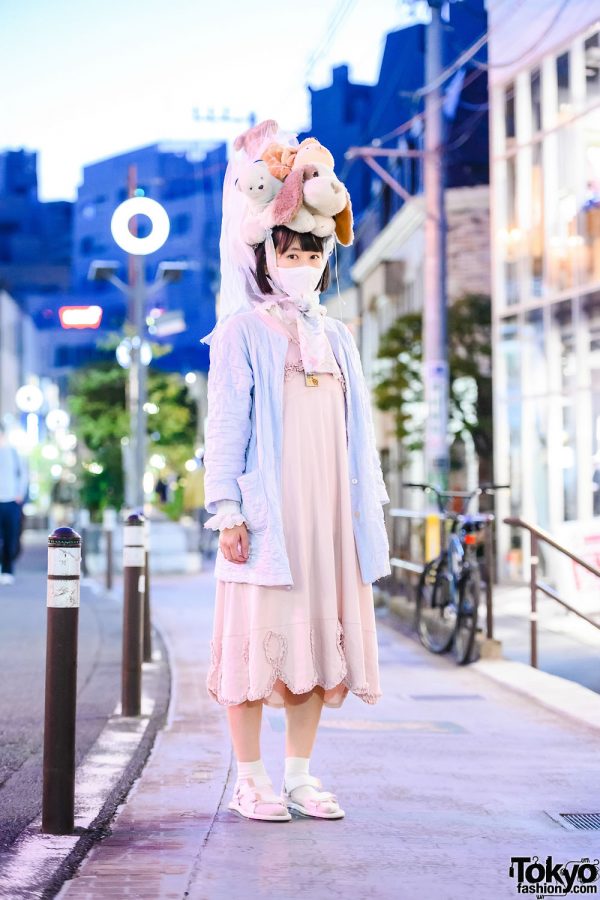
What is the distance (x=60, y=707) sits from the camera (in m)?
4.35

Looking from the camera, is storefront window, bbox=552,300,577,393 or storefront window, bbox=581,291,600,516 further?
storefront window, bbox=552,300,577,393

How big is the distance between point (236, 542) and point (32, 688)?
405cm

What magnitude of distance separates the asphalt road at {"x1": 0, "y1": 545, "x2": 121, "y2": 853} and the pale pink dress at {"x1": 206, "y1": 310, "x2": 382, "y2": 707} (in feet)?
2.86

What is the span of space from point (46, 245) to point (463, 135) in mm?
71113

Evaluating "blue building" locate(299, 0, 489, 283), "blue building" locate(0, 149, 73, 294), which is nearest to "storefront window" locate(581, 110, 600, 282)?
"blue building" locate(299, 0, 489, 283)

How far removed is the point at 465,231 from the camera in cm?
2656

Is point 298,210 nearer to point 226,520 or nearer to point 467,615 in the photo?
point 226,520

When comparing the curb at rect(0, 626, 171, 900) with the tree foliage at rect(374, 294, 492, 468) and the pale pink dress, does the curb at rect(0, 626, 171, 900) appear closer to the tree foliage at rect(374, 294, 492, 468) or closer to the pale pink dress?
the pale pink dress

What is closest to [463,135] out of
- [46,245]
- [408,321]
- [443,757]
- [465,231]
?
[465,231]

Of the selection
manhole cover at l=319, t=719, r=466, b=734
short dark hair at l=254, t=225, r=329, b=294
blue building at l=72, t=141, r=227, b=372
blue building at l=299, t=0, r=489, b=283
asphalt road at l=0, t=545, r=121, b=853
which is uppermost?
blue building at l=72, t=141, r=227, b=372

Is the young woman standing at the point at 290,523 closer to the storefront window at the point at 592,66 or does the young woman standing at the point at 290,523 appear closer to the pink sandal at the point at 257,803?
the pink sandal at the point at 257,803

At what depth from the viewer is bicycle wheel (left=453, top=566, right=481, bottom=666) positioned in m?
9.46

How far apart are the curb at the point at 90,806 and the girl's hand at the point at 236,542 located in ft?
3.04

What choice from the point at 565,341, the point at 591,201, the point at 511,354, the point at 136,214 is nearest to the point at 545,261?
the point at 565,341
